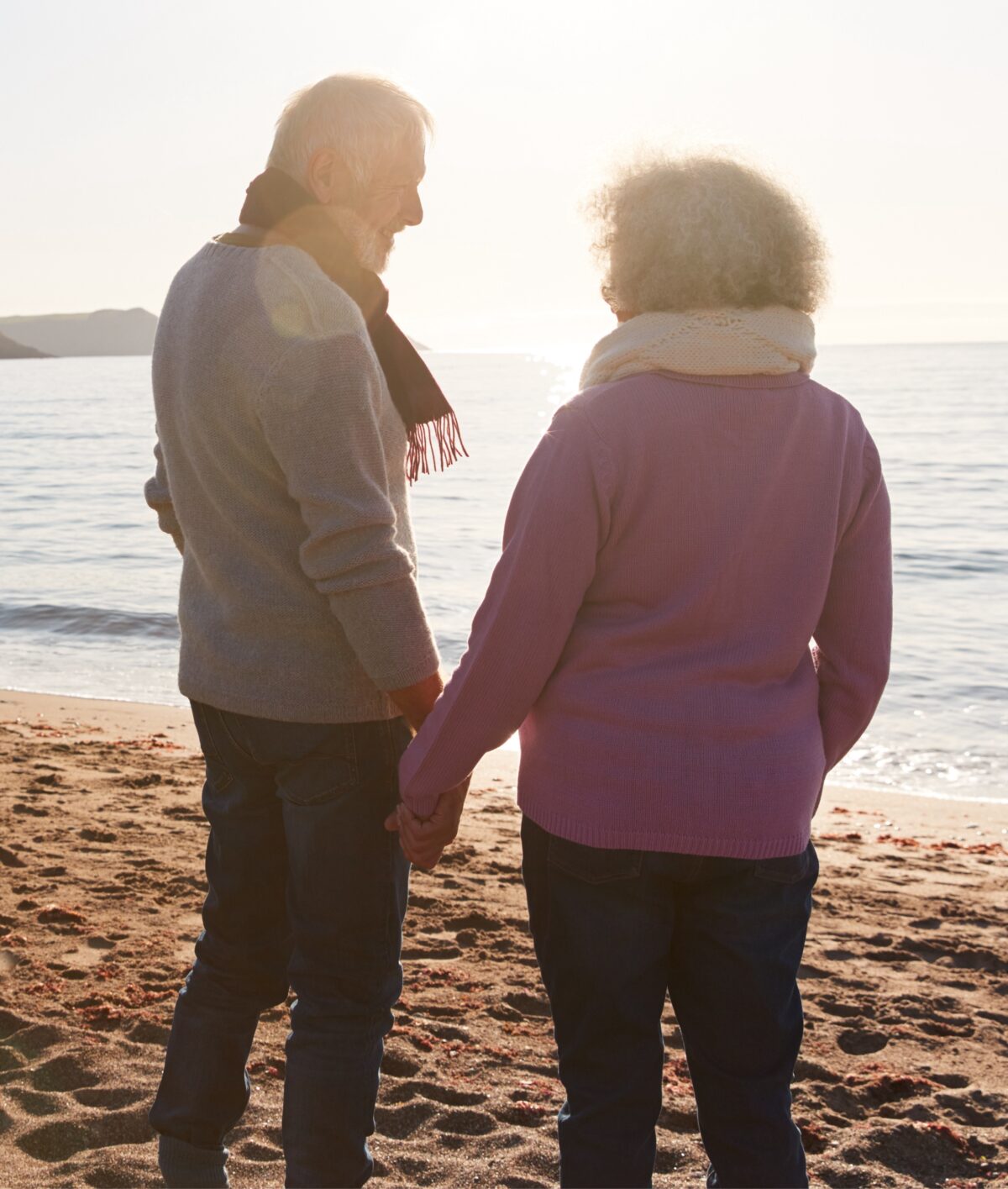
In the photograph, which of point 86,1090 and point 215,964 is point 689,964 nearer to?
point 215,964

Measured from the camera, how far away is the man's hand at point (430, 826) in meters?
1.91

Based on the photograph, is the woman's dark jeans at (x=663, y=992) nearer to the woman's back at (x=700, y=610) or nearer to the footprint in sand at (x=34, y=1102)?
the woman's back at (x=700, y=610)

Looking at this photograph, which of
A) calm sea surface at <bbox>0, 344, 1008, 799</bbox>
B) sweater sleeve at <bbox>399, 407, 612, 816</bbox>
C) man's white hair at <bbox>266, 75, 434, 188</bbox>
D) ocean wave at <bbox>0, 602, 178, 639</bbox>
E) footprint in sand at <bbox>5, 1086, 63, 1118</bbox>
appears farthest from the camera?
ocean wave at <bbox>0, 602, 178, 639</bbox>

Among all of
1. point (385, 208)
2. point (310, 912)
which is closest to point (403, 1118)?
point (310, 912)

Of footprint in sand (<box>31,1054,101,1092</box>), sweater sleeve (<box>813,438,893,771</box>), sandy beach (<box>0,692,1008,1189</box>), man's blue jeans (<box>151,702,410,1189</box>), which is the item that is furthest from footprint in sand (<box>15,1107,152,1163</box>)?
sweater sleeve (<box>813,438,893,771</box>)

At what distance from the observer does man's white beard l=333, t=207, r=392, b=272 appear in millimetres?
2008

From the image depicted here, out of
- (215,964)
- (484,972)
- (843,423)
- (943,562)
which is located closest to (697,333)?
(843,423)

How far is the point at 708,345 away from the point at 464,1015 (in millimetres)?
2303

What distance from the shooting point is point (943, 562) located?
49.7ft

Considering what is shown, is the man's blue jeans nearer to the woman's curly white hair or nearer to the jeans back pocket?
the jeans back pocket

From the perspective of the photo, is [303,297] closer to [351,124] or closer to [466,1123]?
[351,124]

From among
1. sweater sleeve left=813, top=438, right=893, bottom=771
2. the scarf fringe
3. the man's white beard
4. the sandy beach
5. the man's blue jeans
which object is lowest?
the sandy beach

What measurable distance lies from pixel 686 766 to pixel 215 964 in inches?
40.2

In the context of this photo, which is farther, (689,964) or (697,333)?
(689,964)
